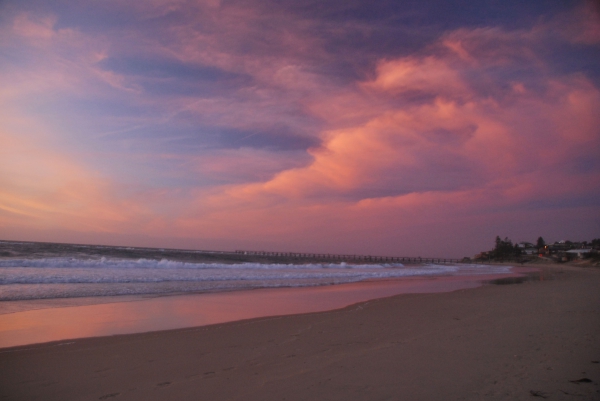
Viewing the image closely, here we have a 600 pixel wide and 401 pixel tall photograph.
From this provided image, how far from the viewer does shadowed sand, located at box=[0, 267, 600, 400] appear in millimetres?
4621

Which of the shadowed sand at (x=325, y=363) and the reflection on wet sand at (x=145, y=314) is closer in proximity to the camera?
the shadowed sand at (x=325, y=363)

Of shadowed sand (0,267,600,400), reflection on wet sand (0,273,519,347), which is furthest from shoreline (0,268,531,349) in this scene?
shadowed sand (0,267,600,400)

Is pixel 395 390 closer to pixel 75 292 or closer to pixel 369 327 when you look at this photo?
pixel 369 327

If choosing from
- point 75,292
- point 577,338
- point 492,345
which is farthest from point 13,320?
point 577,338

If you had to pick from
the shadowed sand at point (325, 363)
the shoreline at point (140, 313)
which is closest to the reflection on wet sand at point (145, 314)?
the shoreline at point (140, 313)

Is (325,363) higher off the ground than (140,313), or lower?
higher

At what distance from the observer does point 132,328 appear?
8.57m

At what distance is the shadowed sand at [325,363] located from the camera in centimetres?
462

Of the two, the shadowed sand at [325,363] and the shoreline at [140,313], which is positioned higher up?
the shadowed sand at [325,363]

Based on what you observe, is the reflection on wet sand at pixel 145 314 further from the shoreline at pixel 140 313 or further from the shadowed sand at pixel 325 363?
the shadowed sand at pixel 325 363

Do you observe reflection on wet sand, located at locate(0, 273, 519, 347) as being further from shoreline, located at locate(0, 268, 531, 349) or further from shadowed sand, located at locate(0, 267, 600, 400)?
A: shadowed sand, located at locate(0, 267, 600, 400)

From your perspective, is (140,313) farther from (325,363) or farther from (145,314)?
(325,363)

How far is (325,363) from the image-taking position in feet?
18.8

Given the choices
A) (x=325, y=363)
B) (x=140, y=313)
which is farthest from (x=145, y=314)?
(x=325, y=363)
